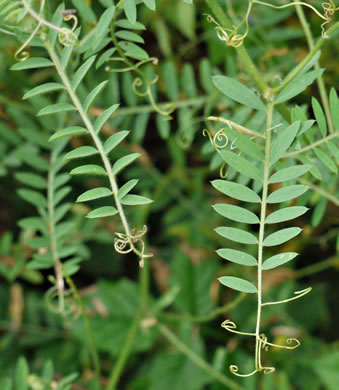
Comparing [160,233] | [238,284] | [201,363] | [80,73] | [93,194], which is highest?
[80,73]

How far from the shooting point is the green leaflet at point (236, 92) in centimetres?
65

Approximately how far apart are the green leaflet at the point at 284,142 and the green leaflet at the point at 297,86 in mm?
60

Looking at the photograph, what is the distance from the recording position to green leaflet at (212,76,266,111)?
648 mm

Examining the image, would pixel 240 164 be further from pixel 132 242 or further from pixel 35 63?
pixel 35 63

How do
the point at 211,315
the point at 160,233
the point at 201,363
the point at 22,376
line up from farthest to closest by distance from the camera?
1. the point at 160,233
2. the point at 201,363
3. the point at 211,315
4. the point at 22,376

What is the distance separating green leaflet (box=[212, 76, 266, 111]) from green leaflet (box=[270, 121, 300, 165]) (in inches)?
2.6

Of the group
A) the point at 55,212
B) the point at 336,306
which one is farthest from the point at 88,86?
the point at 336,306

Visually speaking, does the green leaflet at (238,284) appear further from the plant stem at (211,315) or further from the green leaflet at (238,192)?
the plant stem at (211,315)

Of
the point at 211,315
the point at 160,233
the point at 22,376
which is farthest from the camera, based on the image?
the point at 160,233

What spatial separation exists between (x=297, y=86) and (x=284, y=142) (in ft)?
0.27

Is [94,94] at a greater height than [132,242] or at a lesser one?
greater

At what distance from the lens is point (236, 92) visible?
2.15 ft

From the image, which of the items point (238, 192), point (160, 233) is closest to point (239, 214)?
point (238, 192)

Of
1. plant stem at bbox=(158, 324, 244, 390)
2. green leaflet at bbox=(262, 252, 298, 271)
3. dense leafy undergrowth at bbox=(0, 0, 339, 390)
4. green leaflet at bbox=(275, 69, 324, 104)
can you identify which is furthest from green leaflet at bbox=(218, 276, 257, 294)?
plant stem at bbox=(158, 324, 244, 390)
